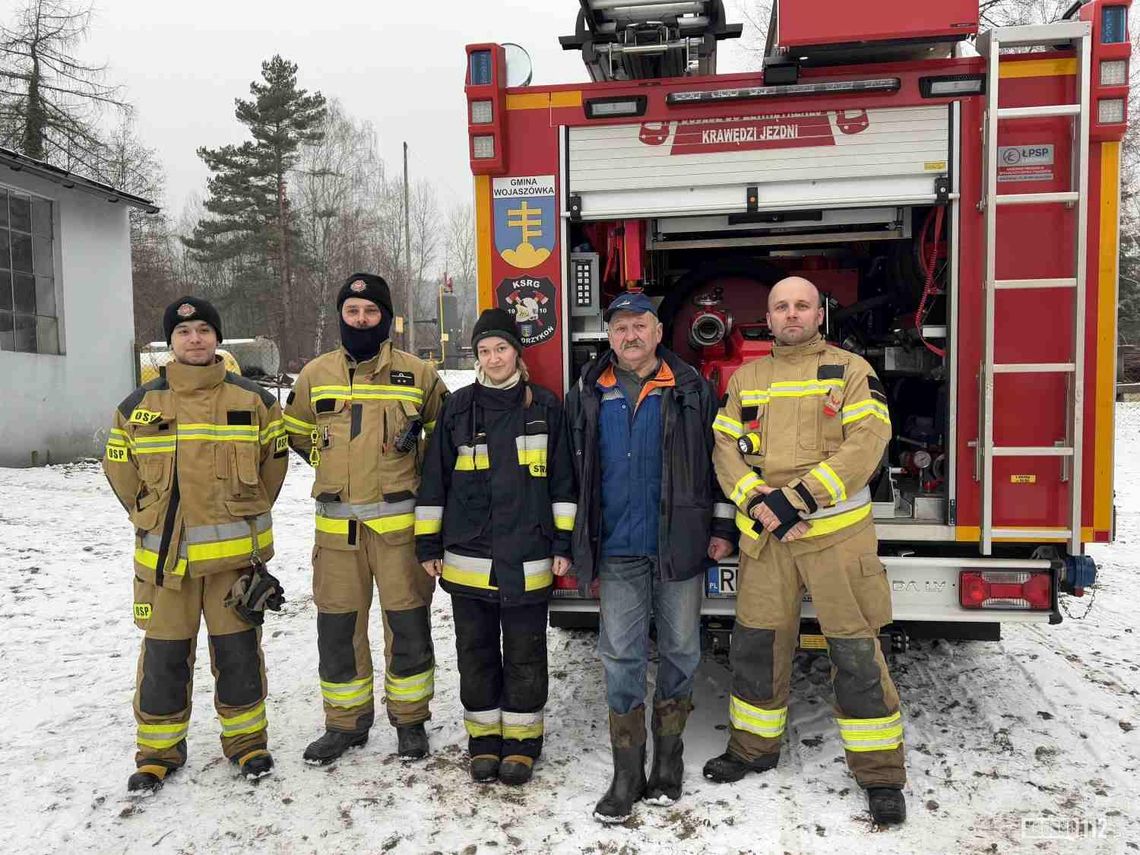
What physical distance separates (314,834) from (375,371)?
1747 mm

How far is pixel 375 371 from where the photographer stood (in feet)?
11.6

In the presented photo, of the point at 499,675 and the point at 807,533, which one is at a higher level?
the point at 807,533

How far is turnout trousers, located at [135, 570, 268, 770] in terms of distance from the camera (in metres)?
3.30

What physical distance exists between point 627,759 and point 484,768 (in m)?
0.58

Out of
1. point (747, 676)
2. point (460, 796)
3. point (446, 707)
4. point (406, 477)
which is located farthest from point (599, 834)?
point (406, 477)

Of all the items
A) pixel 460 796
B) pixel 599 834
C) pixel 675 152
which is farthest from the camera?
pixel 675 152

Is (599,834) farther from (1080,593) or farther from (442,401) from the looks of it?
(1080,593)

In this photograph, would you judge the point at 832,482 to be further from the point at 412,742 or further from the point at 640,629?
the point at 412,742

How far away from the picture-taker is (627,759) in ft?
10.3

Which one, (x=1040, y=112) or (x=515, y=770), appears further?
Result: (x=515, y=770)

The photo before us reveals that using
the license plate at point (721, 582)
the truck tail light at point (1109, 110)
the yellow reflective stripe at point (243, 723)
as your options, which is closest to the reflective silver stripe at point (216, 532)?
the yellow reflective stripe at point (243, 723)

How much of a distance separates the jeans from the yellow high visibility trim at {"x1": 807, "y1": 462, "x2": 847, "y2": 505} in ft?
1.94

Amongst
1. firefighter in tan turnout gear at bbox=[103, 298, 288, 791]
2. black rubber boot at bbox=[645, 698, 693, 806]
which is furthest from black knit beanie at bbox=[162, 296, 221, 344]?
black rubber boot at bbox=[645, 698, 693, 806]

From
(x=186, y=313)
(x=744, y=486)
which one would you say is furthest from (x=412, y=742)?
(x=186, y=313)
